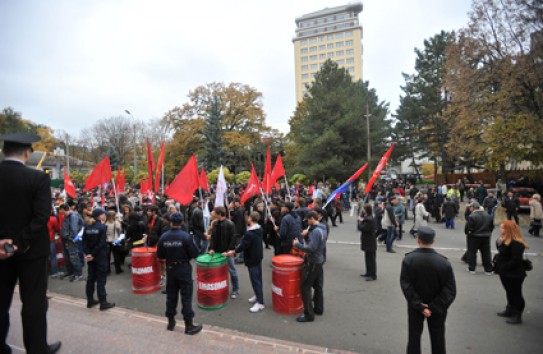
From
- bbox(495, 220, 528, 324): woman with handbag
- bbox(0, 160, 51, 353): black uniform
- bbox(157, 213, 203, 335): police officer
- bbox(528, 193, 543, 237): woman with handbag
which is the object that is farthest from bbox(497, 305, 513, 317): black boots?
bbox(528, 193, 543, 237): woman with handbag

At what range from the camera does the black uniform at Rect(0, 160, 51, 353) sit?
2758 millimetres

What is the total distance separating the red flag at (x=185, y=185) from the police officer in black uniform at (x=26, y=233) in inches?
170

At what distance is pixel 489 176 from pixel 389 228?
35.0m

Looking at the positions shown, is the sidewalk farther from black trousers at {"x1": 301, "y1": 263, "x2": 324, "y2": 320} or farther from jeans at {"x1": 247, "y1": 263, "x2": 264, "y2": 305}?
jeans at {"x1": 247, "y1": 263, "x2": 264, "y2": 305}

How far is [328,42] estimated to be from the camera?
348 ft

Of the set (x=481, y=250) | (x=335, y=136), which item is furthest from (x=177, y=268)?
(x=335, y=136)

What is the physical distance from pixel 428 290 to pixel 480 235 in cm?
542

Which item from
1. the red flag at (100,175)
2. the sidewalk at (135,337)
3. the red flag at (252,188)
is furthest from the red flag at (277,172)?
the sidewalk at (135,337)

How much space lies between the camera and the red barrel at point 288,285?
5477mm

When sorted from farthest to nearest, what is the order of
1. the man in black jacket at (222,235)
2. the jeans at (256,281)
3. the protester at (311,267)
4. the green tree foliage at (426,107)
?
the green tree foliage at (426,107) → the man in black jacket at (222,235) → the jeans at (256,281) → the protester at (311,267)

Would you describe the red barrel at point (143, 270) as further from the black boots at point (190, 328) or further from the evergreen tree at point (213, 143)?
the evergreen tree at point (213, 143)

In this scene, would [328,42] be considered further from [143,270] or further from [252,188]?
[143,270]

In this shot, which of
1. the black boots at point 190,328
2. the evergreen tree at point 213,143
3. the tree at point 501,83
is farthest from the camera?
the evergreen tree at point 213,143

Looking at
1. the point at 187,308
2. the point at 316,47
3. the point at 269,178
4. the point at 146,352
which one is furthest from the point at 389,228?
the point at 316,47
